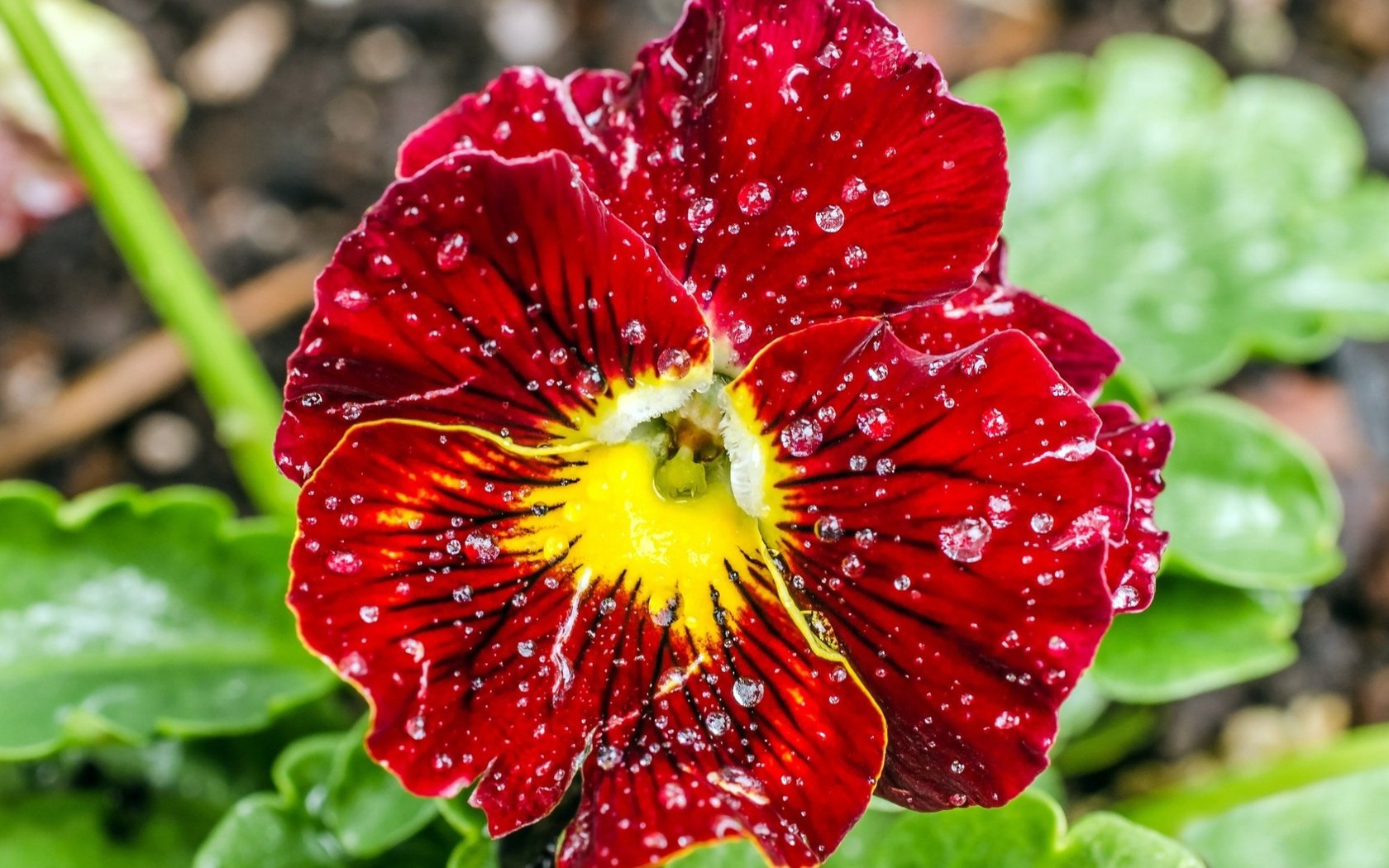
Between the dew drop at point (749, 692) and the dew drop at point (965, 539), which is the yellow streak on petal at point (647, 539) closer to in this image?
the dew drop at point (749, 692)

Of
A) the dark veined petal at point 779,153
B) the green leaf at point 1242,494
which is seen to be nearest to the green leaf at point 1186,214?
the green leaf at point 1242,494


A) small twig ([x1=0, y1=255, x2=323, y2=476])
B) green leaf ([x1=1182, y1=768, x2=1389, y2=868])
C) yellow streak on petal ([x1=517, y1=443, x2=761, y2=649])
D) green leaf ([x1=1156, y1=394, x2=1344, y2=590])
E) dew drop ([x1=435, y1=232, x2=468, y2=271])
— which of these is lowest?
green leaf ([x1=1182, y1=768, x2=1389, y2=868])

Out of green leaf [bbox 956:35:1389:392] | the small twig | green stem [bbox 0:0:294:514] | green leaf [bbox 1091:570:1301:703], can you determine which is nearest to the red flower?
green leaf [bbox 1091:570:1301:703]

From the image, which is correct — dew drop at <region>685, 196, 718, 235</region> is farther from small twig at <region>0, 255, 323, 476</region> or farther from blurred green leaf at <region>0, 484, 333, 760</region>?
small twig at <region>0, 255, 323, 476</region>

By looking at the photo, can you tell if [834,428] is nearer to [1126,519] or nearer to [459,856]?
[1126,519]

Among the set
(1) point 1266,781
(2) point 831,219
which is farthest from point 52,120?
(1) point 1266,781
